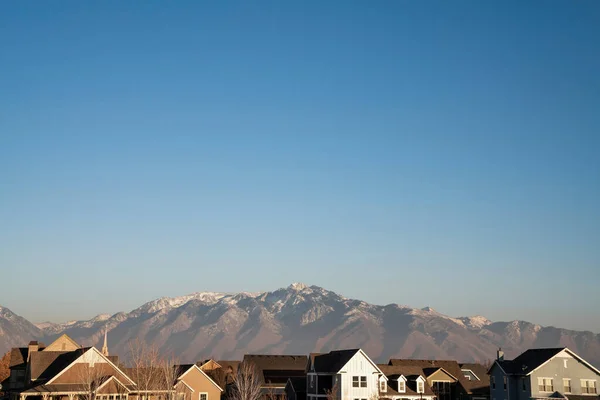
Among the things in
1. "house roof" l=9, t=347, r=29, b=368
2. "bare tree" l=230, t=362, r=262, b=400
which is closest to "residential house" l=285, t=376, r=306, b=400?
"bare tree" l=230, t=362, r=262, b=400

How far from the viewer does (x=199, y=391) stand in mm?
98125

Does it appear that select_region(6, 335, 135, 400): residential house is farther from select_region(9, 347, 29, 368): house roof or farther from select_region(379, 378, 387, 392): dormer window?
select_region(379, 378, 387, 392): dormer window

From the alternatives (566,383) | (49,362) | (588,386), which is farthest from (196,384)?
(588,386)

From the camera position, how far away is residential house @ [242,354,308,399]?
390 ft

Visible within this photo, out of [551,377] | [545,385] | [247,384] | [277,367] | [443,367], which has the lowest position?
[247,384]

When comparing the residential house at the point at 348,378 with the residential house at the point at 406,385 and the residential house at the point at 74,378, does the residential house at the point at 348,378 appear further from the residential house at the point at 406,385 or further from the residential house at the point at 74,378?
the residential house at the point at 74,378

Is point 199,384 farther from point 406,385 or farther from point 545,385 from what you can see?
point 545,385

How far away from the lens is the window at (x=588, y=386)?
90450 mm

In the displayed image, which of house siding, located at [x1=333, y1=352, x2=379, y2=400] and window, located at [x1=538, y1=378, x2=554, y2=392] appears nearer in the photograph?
window, located at [x1=538, y1=378, x2=554, y2=392]

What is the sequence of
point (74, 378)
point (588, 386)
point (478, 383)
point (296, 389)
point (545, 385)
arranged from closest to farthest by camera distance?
point (74, 378)
point (545, 385)
point (588, 386)
point (296, 389)
point (478, 383)

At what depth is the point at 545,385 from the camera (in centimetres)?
8881

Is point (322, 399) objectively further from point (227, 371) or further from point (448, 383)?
point (227, 371)

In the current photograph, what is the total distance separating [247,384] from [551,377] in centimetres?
3774

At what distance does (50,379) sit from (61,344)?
1172 inches
